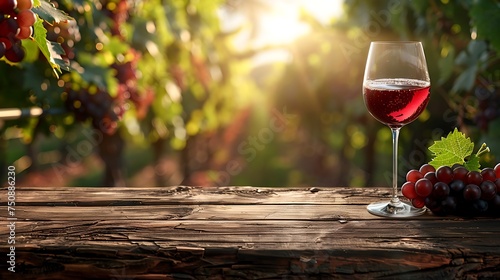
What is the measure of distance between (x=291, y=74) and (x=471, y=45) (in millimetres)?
4110

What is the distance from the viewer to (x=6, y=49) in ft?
5.93

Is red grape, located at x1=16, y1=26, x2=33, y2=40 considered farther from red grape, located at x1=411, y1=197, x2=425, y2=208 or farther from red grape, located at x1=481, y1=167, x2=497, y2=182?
red grape, located at x1=481, y1=167, x2=497, y2=182

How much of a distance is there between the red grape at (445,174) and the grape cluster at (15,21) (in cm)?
112

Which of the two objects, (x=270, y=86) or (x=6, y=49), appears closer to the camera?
(x=6, y=49)

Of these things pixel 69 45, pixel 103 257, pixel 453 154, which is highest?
pixel 69 45

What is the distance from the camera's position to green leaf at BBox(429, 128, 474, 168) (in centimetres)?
185

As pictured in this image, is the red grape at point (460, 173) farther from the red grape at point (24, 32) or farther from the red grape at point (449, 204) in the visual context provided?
the red grape at point (24, 32)

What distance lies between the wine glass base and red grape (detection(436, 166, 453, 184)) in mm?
98

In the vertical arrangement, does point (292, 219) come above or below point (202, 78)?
below

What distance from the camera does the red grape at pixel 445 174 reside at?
1805 mm

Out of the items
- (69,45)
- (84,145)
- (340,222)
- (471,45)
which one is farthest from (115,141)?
(340,222)

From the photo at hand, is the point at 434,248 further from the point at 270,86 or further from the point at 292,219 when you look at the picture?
the point at 270,86

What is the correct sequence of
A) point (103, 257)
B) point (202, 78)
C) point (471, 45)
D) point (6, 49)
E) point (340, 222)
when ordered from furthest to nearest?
point (202, 78), point (471, 45), point (6, 49), point (340, 222), point (103, 257)

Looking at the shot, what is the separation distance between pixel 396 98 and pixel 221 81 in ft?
16.9
